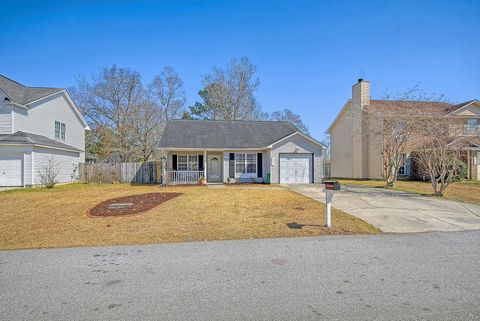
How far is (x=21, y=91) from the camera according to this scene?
19.3m

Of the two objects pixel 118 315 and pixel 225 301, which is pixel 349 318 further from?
pixel 118 315

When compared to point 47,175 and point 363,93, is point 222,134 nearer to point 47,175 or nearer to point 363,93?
point 47,175

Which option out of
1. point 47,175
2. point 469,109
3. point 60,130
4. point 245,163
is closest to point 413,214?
point 245,163

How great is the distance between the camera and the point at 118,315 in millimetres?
2756

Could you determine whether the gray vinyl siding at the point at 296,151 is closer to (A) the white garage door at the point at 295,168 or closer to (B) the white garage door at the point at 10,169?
(A) the white garage door at the point at 295,168

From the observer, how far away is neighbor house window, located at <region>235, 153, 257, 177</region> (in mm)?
18969

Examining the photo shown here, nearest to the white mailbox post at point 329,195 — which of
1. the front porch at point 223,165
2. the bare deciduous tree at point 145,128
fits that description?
the front porch at point 223,165

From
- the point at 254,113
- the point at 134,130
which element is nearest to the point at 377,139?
the point at 254,113

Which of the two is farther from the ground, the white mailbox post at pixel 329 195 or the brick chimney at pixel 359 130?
the brick chimney at pixel 359 130

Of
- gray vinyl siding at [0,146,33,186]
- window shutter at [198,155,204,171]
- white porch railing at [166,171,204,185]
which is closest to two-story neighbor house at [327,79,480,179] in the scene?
window shutter at [198,155,204,171]

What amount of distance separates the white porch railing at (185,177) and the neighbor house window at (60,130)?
A: 11.5 meters

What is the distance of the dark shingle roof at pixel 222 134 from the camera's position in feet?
61.4

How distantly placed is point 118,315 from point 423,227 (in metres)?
7.15

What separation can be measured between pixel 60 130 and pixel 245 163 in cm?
1639
